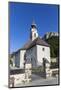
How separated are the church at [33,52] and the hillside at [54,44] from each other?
0.13 ft

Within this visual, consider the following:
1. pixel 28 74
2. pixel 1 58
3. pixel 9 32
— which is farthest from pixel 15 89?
pixel 9 32

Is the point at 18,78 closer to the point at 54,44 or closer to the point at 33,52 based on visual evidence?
the point at 33,52

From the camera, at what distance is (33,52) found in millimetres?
2777

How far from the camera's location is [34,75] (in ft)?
9.09

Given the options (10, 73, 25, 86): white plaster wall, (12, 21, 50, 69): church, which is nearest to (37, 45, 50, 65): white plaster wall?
(12, 21, 50, 69): church

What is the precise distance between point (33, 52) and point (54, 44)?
0.29 metres

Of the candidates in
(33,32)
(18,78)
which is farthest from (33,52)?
(18,78)

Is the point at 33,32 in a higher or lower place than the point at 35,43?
higher

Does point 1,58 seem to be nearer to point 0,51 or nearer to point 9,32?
point 0,51

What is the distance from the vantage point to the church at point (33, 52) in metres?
2.73

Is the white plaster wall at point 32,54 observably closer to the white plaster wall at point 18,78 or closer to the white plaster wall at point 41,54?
the white plaster wall at point 41,54

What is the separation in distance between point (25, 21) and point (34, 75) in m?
0.66

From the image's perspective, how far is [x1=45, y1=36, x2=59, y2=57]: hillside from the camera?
2.83 m

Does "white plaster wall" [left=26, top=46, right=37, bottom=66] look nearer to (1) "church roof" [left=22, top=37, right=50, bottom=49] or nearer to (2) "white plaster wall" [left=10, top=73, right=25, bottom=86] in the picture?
(1) "church roof" [left=22, top=37, right=50, bottom=49]
